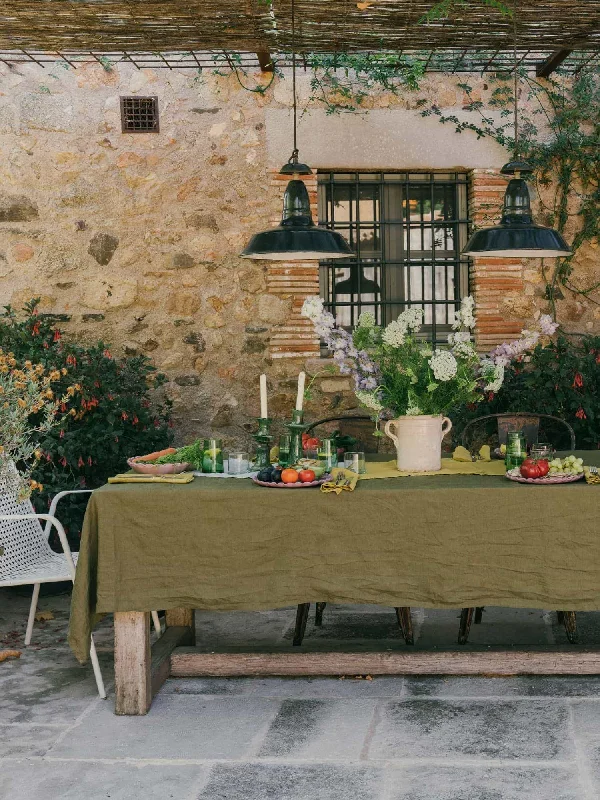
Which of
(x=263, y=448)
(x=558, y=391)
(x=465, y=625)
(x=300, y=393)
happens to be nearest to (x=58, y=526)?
(x=263, y=448)

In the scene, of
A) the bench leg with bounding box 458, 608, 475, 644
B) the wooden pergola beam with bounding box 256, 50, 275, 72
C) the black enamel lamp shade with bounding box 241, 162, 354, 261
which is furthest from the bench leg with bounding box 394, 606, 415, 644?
the wooden pergola beam with bounding box 256, 50, 275, 72

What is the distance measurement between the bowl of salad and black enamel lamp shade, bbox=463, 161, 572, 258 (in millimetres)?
1390

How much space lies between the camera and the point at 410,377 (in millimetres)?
3857

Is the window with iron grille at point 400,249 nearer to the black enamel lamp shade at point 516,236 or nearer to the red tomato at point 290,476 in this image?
the black enamel lamp shade at point 516,236

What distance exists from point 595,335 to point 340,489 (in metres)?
3.46

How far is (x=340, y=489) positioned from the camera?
3551 millimetres

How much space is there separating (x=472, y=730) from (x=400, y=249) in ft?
12.4

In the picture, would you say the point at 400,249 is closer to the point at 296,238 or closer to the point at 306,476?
the point at 296,238

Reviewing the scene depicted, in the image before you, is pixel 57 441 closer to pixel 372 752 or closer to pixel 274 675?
pixel 274 675

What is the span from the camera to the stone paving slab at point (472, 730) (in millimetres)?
3217

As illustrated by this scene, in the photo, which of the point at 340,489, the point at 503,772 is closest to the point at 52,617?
the point at 340,489

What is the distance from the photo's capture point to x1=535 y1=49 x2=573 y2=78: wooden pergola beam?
5754 millimetres

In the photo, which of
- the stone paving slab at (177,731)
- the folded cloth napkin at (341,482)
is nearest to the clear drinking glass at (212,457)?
the folded cloth napkin at (341,482)

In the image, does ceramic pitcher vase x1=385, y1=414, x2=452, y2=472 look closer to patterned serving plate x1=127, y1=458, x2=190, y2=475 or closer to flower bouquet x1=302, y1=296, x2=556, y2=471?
flower bouquet x1=302, y1=296, x2=556, y2=471
